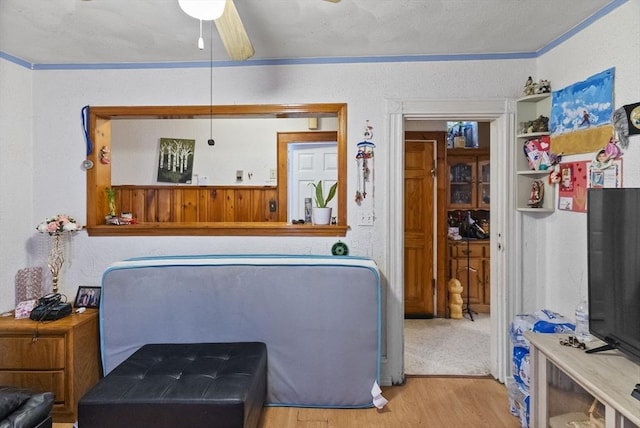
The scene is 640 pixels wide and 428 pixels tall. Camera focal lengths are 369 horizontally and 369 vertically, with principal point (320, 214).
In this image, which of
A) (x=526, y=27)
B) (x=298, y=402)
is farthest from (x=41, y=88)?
(x=526, y=27)

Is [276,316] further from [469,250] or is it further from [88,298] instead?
[469,250]

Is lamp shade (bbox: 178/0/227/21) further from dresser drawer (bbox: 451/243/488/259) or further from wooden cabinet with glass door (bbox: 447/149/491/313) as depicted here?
dresser drawer (bbox: 451/243/488/259)

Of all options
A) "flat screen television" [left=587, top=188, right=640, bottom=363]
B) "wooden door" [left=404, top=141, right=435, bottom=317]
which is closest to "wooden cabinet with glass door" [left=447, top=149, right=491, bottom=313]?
"wooden door" [left=404, top=141, right=435, bottom=317]

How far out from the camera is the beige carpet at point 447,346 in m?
2.87

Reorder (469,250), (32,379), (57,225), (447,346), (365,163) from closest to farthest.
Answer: (32,379), (57,225), (365,163), (447,346), (469,250)

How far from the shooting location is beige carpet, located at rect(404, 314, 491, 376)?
2.87 meters

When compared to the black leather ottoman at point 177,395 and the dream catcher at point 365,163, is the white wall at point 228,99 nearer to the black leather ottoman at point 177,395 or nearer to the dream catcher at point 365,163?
the dream catcher at point 365,163

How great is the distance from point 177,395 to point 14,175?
203 centimetres

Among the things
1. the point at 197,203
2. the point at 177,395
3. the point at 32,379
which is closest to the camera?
the point at 177,395

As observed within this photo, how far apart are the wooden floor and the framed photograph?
74cm

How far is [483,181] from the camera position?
168 inches

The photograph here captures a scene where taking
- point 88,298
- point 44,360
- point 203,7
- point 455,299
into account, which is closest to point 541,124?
point 203,7

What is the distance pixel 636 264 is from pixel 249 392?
5.80ft

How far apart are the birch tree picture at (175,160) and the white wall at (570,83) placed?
333 centimetres
